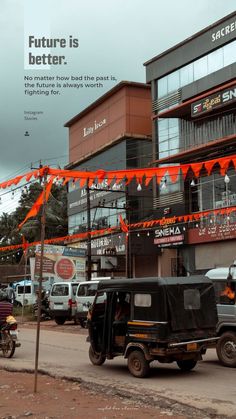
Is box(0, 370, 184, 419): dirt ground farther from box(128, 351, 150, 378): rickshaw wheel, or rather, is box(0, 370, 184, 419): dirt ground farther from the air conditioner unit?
the air conditioner unit

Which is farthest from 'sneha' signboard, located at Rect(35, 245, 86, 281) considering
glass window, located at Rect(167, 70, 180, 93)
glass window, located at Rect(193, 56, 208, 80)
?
glass window, located at Rect(193, 56, 208, 80)

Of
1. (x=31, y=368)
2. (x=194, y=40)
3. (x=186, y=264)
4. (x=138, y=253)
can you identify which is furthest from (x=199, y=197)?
(x=31, y=368)

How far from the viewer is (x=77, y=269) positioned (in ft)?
93.6

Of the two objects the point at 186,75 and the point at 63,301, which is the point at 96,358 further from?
the point at 186,75

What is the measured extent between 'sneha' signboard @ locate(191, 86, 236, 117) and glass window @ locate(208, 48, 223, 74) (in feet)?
6.54

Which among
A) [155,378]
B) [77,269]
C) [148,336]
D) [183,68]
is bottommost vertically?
[155,378]

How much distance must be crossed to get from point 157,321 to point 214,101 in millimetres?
19634

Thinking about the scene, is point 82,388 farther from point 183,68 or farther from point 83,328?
point 183,68

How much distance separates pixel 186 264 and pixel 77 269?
670 centimetres

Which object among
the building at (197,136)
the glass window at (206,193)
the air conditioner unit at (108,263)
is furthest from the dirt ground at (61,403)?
the air conditioner unit at (108,263)

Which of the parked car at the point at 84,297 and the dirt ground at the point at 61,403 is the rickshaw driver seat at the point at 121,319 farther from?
the parked car at the point at 84,297

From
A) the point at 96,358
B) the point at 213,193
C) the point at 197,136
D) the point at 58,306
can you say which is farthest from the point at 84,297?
the point at 197,136

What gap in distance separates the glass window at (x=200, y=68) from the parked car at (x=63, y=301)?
13746 millimetres

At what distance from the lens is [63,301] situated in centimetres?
2452
